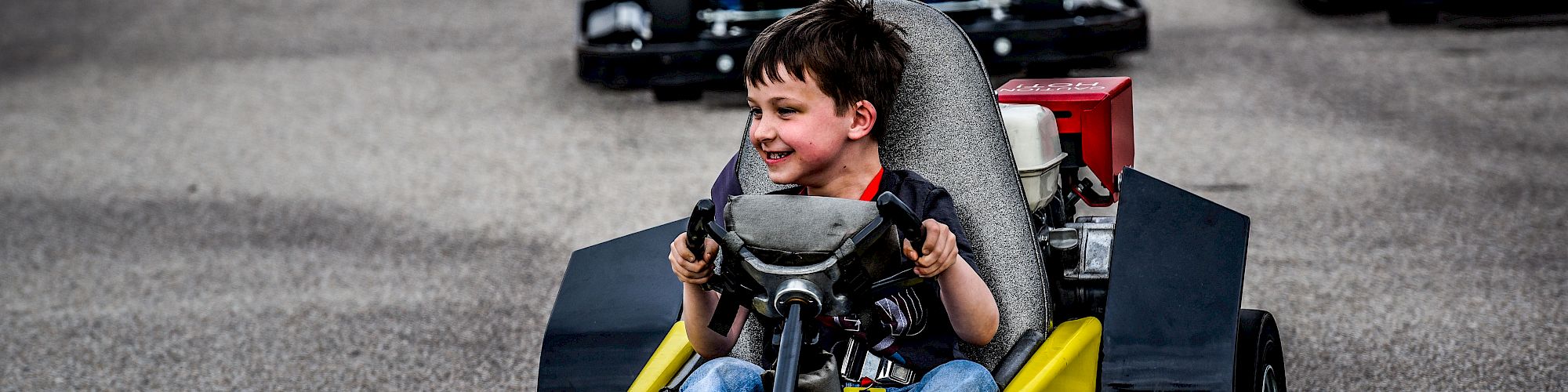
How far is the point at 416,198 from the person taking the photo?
16.6 feet

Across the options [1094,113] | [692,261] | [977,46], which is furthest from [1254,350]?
[977,46]

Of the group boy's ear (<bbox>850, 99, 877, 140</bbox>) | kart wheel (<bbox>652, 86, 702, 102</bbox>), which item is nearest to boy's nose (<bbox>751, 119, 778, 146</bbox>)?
boy's ear (<bbox>850, 99, 877, 140</bbox>)

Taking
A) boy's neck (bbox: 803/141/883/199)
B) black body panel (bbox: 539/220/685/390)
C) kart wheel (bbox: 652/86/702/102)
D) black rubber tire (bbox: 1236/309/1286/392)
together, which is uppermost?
boy's neck (bbox: 803/141/883/199)

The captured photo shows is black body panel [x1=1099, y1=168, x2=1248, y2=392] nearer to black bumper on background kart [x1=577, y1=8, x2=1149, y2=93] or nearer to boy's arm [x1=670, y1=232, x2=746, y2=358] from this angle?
boy's arm [x1=670, y1=232, x2=746, y2=358]

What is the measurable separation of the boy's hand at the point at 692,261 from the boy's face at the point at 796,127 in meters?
0.17

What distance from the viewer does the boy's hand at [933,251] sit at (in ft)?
5.67

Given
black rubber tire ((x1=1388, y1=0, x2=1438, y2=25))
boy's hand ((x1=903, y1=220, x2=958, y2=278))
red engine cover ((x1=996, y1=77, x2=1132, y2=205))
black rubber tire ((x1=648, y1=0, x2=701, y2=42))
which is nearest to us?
boy's hand ((x1=903, y1=220, x2=958, y2=278))

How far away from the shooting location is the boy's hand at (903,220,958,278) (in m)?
1.73

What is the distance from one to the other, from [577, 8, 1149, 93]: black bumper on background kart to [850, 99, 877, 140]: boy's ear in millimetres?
3959

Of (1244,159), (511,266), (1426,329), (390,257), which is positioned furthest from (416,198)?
(1426,329)

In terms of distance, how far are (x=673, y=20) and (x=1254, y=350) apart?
4211 mm

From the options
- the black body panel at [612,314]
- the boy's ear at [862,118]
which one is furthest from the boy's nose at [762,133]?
the black body panel at [612,314]

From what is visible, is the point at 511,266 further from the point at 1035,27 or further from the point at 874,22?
the point at 1035,27

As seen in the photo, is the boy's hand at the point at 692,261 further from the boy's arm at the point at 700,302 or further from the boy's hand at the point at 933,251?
the boy's hand at the point at 933,251
